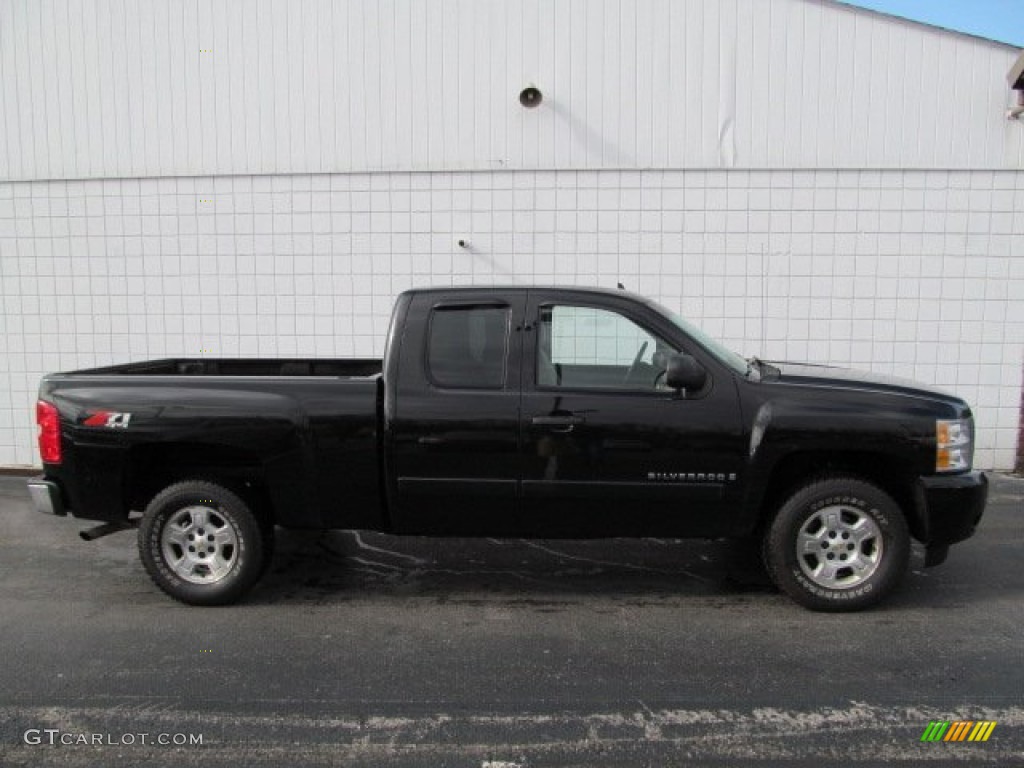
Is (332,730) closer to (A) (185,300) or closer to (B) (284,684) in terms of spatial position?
(B) (284,684)

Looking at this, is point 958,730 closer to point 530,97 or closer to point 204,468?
point 204,468

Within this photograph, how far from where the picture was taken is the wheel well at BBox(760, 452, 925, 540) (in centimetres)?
432

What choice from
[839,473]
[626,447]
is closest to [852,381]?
[839,473]

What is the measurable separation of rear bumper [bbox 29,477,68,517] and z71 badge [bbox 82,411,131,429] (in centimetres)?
47

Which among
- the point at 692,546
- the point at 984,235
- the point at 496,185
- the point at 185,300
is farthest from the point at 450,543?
the point at 984,235

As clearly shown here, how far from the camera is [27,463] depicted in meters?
8.61

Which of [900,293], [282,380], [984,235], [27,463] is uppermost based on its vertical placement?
[984,235]

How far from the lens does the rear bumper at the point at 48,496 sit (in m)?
4.50

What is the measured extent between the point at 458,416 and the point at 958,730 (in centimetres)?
273

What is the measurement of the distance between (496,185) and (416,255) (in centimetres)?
112

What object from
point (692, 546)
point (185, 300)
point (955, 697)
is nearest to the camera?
point (955, 697)

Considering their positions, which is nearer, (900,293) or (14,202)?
(900,293)

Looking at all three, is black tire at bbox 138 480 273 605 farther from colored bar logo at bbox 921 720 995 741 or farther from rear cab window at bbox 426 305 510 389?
colored bar logo at bbox 921 720 995 741

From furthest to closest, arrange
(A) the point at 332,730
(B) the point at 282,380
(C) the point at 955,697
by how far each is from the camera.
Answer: (B) the point at 282,380 → (C) the point at 955,697 → (A) the point at 332,730
